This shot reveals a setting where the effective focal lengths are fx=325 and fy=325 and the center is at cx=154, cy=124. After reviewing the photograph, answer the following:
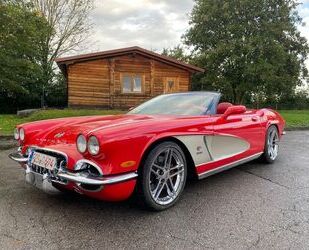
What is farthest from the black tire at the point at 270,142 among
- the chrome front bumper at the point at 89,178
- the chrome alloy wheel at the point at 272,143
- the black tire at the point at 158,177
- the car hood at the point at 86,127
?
the chrome front bumper at the point at 89,178

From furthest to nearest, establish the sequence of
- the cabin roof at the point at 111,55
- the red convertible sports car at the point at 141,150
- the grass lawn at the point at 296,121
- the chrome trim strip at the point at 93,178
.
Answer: the cabin roof at the point at 111,55 < the grass lawn at the point at 296,121 < the red convertible sports car at the point at 141,150 < the chrome trim strip at the point at 93,178

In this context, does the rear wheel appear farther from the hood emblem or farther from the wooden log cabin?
the wooden log cabin

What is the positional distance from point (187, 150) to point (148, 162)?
0.59m

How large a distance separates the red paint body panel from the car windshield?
10.6 inches

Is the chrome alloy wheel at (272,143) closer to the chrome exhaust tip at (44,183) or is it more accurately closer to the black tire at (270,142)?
the black tire at (270,142)

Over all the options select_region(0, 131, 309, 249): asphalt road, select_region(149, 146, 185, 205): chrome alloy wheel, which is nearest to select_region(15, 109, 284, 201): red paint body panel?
select_region(149, 146, 185, 205): chrome alloy wheel

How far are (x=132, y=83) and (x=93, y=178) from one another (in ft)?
49.9

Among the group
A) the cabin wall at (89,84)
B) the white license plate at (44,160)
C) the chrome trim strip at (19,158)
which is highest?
the cabin wall at (89,84)

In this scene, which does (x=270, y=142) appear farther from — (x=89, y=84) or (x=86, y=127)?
(x=89, y=84)

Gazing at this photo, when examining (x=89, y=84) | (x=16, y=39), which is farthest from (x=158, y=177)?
(x=89, y=84)

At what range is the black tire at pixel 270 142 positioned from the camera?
5.20 m

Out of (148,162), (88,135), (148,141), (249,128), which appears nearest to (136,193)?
(148,162)

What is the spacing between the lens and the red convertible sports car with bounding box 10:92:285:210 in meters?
2.78

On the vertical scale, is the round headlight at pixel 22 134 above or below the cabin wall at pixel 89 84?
below
